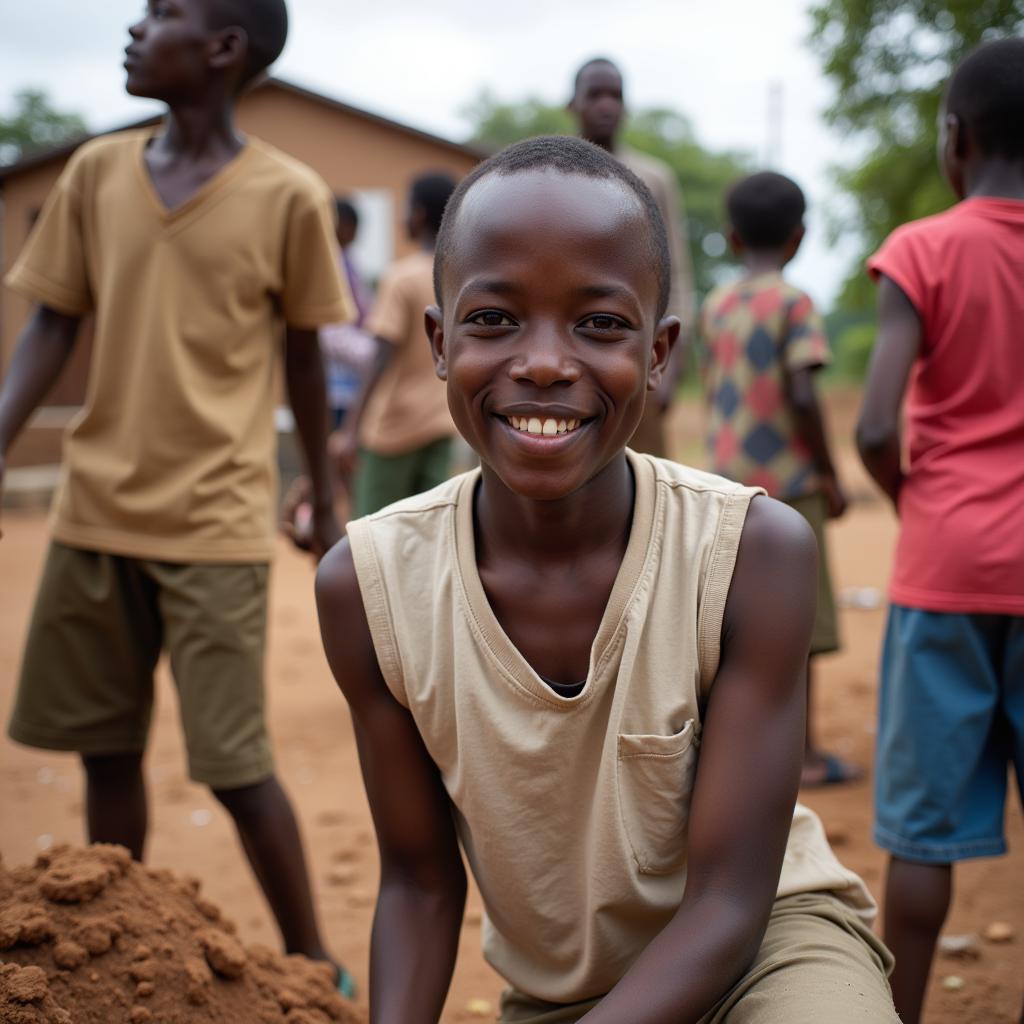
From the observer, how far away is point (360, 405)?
16.7 feet

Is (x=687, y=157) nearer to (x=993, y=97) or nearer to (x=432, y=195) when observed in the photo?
(x=432, y=195)

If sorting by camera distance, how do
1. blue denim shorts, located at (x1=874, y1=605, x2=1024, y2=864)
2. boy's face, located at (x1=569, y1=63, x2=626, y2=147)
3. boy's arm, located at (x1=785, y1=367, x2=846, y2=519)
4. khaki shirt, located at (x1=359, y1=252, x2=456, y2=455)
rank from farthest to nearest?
khaki shirt, located at (x1=359, y1=252, x2=456, y2=455) < boy's face, located at (x1=569, y1=63, x2=626, y2=147) < boy's arm, located at (x1=785, y1=367, x2=846, y2=519) < blue denim shorts, located at (x1=874, y1=605, x2=1024, y2=864)

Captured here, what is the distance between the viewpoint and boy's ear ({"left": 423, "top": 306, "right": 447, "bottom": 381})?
68.1 inches

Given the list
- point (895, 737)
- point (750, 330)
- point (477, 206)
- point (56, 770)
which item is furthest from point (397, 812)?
point (56, 770)

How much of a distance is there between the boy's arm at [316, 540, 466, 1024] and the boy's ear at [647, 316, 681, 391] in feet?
1.64

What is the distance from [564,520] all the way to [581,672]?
212 millimetres

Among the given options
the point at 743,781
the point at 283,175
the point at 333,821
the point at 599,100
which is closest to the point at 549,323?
the point at 743,781

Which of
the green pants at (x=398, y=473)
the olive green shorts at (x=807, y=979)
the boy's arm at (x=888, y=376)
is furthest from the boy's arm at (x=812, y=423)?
the olive green shorts at (x=807, y=979)

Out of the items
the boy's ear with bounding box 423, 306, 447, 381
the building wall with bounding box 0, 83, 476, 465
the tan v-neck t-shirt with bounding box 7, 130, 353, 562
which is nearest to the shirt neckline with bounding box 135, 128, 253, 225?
the tan v-neck t-shirt with bounding box 7, 130, 353, 562

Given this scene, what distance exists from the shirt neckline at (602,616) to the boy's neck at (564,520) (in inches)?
1.1

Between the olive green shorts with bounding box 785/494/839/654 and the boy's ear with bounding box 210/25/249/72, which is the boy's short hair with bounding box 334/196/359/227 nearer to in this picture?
the olive green shorts with bounding box 785/494/839/654

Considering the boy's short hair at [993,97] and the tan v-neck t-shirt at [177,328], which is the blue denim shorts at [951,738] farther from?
the tan v-neck t-shirt at [177,328]

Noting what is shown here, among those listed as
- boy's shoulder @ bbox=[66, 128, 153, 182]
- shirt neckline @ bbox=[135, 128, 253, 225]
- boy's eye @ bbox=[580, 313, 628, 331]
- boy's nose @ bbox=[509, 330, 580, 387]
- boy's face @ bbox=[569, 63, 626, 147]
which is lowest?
boy's nose @ bbox=[509, 330, 580, 387]

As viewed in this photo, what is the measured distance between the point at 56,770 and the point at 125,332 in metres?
2.20
